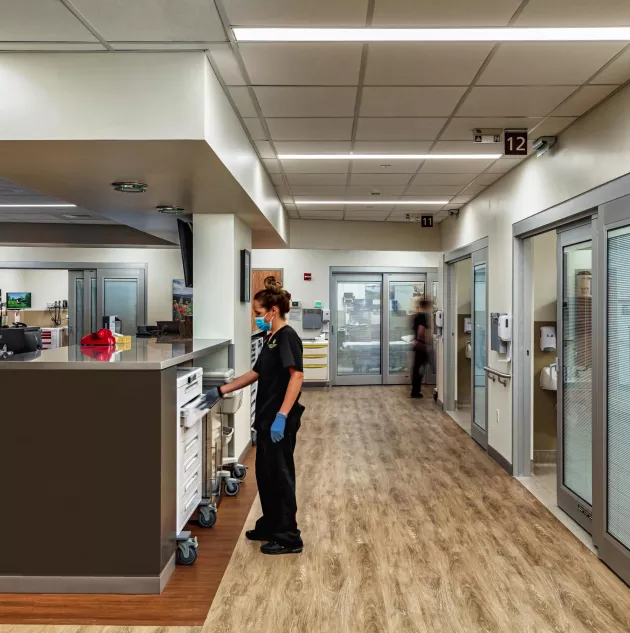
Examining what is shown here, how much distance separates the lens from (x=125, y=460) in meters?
3.04

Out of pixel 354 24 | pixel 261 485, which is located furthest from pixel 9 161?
pixel 261 485

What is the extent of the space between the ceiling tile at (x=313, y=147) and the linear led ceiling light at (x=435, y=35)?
1846 mm

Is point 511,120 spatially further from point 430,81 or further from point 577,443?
point 577,443

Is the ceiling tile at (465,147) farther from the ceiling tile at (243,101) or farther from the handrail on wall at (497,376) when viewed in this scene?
the handrail on wall at (497,376)

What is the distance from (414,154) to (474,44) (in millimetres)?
2176

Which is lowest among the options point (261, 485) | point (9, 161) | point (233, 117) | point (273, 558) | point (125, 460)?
point (273, 558)

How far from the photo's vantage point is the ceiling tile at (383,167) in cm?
529

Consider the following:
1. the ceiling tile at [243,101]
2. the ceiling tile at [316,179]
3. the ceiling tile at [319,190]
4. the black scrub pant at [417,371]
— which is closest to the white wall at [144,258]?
the ceiling tile at [319,190]

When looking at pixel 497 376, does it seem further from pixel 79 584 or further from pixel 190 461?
pixel 79 584

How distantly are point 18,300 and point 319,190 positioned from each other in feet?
25.2

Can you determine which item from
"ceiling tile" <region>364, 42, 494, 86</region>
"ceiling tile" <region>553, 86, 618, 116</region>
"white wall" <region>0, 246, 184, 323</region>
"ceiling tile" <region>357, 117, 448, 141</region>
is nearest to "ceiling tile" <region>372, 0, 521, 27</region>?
"ceiling tile" <region>364, 42, 494, 86</region>

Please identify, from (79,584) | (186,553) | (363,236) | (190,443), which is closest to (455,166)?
(190,443)

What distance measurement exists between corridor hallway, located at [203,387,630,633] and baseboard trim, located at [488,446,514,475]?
8 centimetres

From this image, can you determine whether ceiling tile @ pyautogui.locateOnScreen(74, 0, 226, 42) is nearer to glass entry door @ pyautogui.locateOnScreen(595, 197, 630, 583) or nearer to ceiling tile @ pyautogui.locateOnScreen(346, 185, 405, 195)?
glass entry door @ pyautogui.locateOnScreen(595, 197, 630, 583)
